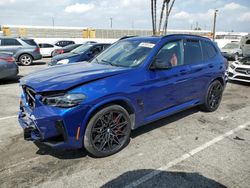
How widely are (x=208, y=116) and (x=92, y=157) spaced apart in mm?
3038

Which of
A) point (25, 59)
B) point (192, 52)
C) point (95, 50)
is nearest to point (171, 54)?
point (192, 52)

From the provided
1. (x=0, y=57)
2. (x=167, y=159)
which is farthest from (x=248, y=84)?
(x=0, y=57)

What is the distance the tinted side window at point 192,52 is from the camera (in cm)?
488

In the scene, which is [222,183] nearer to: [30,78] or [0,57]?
[30,78]

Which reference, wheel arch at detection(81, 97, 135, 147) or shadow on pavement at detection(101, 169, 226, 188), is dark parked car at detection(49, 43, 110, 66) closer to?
wheel arch at detection(81, 97, 135, 147)

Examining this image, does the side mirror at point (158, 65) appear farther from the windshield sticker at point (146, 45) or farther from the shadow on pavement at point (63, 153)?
the shadow on pavement at point (63, 153)

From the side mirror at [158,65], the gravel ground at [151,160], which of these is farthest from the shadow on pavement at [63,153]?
the side mirror at [158,65]

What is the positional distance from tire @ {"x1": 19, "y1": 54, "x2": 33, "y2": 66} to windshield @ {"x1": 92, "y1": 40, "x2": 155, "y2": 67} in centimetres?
1166

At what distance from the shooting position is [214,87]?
18.6 ft

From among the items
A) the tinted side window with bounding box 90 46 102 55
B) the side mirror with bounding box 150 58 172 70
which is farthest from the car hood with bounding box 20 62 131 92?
the tinted side window with bounding box 90 46 102 55

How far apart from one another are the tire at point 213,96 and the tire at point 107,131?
2521 millimetres

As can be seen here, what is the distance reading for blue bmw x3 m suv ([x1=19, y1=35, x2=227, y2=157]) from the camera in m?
3.19

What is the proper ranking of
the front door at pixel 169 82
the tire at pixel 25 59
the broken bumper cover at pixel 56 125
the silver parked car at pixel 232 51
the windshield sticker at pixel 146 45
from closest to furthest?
the broken bumper cover at pixel 56 125 → the front door at pixel 169 82 → the windshield sticker at pixel 146 45 → the tire at pixel 25 59 → the silver parked car at pixel 232 51

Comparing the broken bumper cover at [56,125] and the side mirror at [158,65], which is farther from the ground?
the side mirror at [158,65]
